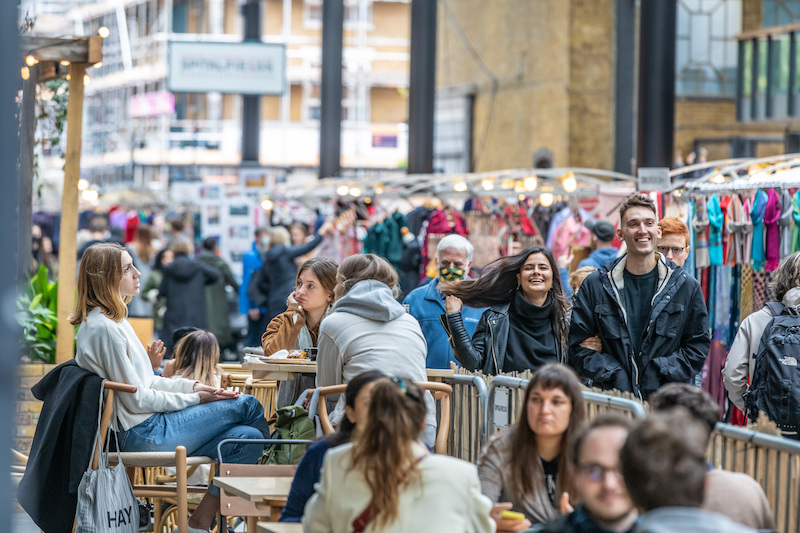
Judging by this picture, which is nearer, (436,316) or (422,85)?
(436,316)

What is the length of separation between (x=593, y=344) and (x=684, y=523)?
335 centimetres

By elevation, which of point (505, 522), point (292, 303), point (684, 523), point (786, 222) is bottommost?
point (505, 522)

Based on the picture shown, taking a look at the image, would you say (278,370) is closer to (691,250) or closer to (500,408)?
(500,408)

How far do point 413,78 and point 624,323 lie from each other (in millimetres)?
13667

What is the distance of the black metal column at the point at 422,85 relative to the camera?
750 inches

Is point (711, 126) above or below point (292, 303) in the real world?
above

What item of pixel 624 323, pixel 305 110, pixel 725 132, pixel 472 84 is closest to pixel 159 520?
pixel 624 323

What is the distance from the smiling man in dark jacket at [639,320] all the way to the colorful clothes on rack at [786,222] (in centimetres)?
309

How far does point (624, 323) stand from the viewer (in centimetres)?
589

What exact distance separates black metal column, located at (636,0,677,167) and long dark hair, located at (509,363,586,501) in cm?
1097

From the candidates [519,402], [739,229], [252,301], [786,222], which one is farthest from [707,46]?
[519,402]

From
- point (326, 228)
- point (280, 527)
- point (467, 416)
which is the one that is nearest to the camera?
point (280, 527)

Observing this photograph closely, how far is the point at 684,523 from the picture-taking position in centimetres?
261

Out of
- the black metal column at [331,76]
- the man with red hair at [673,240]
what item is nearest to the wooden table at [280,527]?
the man with red hair at [673,240]
